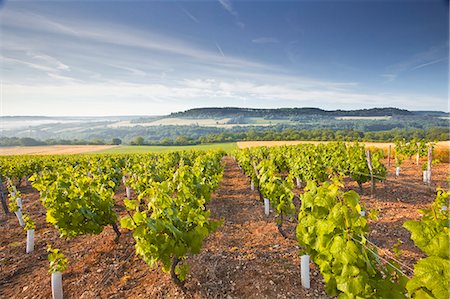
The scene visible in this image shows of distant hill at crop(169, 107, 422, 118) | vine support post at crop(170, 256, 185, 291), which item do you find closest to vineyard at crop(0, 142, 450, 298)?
vine support post at crop(170, 256, 185, 291)

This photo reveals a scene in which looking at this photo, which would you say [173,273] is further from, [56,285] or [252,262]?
[56,285]

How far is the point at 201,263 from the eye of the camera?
550 centimetres

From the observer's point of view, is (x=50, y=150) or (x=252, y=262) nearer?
(x=252, y=262)

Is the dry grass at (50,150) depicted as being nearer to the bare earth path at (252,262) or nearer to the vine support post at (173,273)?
the bare earth path at (252,262)

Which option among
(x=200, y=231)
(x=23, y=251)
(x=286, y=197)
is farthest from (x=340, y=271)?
(x=23, y=251)

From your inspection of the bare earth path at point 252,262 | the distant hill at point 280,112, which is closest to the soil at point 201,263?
the bare earth path at point 252,262

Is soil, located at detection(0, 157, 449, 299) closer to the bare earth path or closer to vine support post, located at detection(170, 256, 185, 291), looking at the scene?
the bare earth path

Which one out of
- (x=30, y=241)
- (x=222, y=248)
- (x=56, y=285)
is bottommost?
(x=222, y=248)

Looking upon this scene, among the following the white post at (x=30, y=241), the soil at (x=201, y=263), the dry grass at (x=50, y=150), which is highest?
the white post at (x=30, y=241)

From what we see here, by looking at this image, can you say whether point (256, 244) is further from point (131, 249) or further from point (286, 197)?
point (131, 249)

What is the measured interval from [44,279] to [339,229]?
18.3 ft

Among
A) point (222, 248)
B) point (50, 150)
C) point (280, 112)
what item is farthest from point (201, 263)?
point (280, 112)

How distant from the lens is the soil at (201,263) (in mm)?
4551

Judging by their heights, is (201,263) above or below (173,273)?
below
